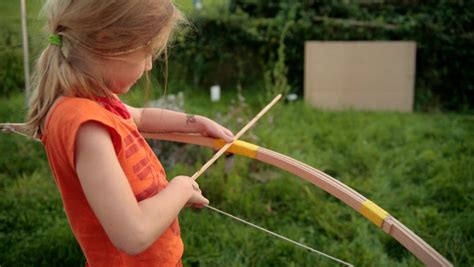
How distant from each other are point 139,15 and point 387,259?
5.50 ft

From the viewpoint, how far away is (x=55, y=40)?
0.96 meters

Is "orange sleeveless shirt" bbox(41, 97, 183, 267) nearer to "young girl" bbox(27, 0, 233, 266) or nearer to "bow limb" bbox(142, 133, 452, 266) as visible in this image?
"young girl" bbox(27, 0, 233, 266)

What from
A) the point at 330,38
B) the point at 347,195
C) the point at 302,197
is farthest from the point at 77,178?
the point at 330,38

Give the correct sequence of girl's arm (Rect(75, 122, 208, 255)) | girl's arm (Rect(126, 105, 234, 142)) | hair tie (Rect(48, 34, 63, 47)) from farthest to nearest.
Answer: girl's arm (Rect(126, 105, 234, 142)) → hair tie (Rect(48, 34, 63, 47)) → girl's arm (Rect(75, 122, 208, 255))

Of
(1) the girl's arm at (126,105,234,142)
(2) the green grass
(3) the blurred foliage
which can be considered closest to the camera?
(1) the girl's arm at (126,105,234,142)

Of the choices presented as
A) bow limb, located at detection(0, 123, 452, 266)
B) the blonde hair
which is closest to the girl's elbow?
the blonde hair

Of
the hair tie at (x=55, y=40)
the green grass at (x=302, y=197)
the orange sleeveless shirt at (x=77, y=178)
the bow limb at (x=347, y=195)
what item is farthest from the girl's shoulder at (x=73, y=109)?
the green grass at (x=302, y=197)

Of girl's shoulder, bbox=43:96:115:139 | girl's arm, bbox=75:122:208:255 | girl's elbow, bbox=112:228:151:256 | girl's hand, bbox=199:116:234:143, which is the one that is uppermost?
girl's shoulder, bbox=43:96:115:139

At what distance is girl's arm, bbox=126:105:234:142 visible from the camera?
1.43 metres

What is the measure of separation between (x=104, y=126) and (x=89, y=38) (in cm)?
16

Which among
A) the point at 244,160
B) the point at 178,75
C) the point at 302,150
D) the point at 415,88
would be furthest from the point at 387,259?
the point at 178,75

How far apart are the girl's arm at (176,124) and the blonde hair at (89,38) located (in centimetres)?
41

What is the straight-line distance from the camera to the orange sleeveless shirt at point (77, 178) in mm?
906

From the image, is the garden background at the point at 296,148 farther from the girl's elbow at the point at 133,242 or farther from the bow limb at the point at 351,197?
the girl's elbow at the point at 133,242
